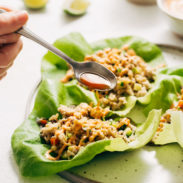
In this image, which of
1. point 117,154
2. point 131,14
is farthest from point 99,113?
point 131,14

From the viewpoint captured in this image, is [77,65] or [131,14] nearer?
[77,65]

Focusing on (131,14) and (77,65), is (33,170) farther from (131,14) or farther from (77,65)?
(131,14)

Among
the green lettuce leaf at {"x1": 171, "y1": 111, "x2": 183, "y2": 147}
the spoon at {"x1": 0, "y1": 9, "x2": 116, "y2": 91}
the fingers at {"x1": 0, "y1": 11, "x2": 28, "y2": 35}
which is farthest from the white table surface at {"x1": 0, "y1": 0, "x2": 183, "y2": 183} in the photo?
the green lettuce leaf at {"x1": 171, "y1": 111, "x2": 183, "y2": 147}

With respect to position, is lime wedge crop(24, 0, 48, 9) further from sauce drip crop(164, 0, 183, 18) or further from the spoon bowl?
the spoon bowl

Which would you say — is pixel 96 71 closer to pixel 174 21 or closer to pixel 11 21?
pixel 11 21

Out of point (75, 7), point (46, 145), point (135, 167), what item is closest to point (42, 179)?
point (46, 145)
